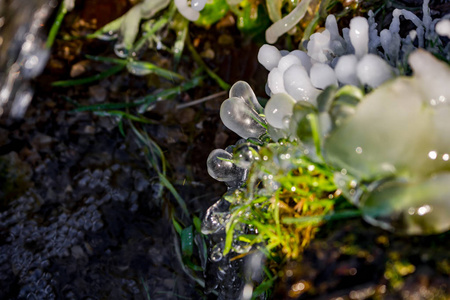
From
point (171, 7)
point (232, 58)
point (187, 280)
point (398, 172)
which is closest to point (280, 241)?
point (398, 172)

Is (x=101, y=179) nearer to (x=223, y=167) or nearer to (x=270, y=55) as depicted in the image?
(x=223, y=167)

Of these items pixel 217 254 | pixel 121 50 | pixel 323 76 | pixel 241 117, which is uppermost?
pixel 323 76

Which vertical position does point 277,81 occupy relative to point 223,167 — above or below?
above

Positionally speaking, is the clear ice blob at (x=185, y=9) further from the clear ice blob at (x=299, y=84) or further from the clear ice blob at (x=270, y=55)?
the clear ice blob at (x=299, y=84)

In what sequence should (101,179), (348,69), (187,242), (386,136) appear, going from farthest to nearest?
(101,179) < (187,242) < (348,69) < (386,136)

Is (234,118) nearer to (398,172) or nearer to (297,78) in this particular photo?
(297,78)

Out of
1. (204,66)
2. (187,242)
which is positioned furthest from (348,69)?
(204,66)

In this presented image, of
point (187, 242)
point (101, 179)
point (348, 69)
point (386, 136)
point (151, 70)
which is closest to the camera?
point (386, 136)
